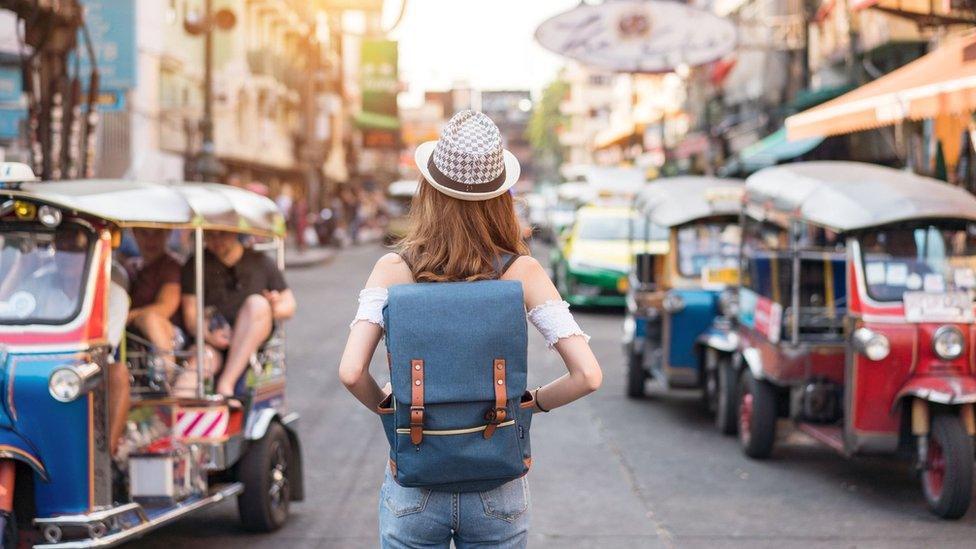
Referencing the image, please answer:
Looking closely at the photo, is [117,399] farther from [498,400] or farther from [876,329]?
[876,329]

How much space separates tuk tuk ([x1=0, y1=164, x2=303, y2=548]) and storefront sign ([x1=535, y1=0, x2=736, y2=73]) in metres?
10.5

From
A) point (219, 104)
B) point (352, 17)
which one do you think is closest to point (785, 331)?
point (219, 104)

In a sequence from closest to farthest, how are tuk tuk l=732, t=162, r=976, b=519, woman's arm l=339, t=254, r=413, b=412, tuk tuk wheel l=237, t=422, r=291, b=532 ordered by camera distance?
woman's arm l=339, t=254, r=413, b=412 < tuk tuk wheel l=237, t=422, r=291, b=532 < tuk tuk l=732, t=162, r=976, b=519

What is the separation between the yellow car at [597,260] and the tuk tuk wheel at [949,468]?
40.7ft

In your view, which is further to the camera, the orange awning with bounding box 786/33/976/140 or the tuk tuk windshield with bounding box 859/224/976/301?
the orange awning with bounding box 786/33/976/140

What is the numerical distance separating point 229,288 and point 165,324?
1.76 feet

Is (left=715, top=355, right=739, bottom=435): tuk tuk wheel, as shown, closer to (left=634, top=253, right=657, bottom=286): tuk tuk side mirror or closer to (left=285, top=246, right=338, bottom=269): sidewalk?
(left=634, top=253, right=657, bottom=286): tuk tuk side mirror

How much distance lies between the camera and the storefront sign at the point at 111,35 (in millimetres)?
21812

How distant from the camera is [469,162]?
339 cm

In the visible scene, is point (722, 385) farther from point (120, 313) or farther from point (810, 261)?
point (120, 313)

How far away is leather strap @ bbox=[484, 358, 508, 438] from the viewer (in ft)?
10.6

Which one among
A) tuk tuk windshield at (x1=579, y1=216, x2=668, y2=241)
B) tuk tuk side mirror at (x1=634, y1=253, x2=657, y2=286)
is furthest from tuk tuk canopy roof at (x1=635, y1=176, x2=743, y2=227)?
tuk tuk windshield at (x1=579, y1=216, x2=668, y2=241)

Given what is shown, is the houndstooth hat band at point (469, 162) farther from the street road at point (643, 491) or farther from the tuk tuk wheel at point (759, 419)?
the tuk tuk wheel at point (759, 419)

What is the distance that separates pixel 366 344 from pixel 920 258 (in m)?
5.84
